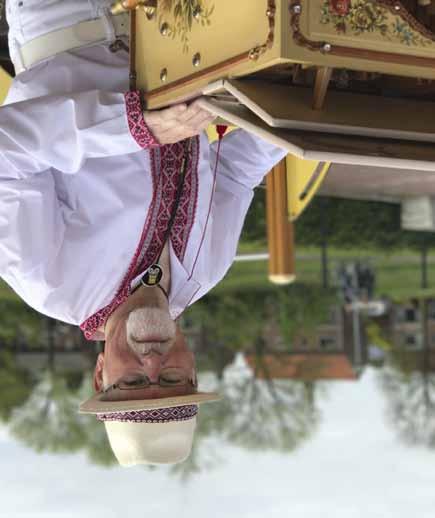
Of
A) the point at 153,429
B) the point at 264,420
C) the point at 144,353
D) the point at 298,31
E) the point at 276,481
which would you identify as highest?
the point at 298,31

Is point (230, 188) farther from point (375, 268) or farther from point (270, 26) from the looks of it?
point (375, 268)

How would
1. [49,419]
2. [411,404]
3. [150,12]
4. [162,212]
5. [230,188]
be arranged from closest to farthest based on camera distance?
[150,12] < [162,212] < [230,188] < [49,419] < [411,404]

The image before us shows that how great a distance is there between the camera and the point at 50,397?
5.84 meters

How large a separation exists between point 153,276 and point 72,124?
1.17ft

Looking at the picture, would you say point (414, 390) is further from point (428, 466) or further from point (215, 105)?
point (215, 105)

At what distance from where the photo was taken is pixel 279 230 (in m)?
2.86

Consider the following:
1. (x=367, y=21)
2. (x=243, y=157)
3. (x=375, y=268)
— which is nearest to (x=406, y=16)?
(x=367, y=21)

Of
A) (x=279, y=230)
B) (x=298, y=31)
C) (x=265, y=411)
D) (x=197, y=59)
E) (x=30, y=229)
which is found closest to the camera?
(x=298, y=31)

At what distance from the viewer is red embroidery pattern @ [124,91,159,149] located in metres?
1.40

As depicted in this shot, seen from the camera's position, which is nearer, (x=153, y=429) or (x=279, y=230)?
(x=153, y=429)

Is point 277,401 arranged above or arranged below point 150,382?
below

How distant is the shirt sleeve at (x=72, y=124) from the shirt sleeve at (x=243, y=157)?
1.07 ft

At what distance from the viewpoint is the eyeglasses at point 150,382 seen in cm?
161

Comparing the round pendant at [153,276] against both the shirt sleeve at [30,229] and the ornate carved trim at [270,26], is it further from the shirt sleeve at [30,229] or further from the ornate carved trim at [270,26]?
the ornate carved trim at [270,26]
